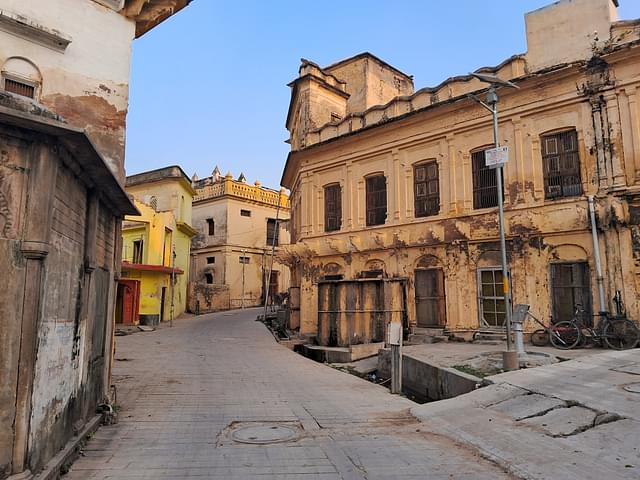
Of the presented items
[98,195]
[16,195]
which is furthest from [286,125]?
[16,195]

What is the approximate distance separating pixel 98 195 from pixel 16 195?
7.52 ft

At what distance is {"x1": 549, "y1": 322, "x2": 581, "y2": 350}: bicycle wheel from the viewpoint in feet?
41.5

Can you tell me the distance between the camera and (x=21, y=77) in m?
7.80

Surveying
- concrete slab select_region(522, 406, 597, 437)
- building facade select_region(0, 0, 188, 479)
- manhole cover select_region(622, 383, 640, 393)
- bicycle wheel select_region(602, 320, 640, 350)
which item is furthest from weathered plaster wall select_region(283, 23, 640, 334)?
building facade select_region(0, 0, 188, 479)

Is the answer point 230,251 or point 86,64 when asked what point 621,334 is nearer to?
point 86,64

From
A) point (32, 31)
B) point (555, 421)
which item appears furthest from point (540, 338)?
point (32, 31)

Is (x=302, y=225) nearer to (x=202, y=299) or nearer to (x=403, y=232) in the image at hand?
(x=403, y=232)

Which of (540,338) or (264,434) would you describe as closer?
(264,434)

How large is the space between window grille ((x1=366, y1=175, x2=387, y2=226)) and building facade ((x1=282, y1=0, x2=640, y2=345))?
58 millimetres

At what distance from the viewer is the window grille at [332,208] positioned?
20.5m

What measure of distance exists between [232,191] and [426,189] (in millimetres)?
24810

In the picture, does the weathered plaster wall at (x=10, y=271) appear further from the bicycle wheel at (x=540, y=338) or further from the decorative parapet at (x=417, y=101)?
the decorative parapet at (x=417, y=101)

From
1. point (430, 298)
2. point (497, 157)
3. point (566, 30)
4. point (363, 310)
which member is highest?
point (566, 30)

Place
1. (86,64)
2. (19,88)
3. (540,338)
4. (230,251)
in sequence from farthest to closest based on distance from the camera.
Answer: (230,251), (540,338), (86,64), (19,88)
